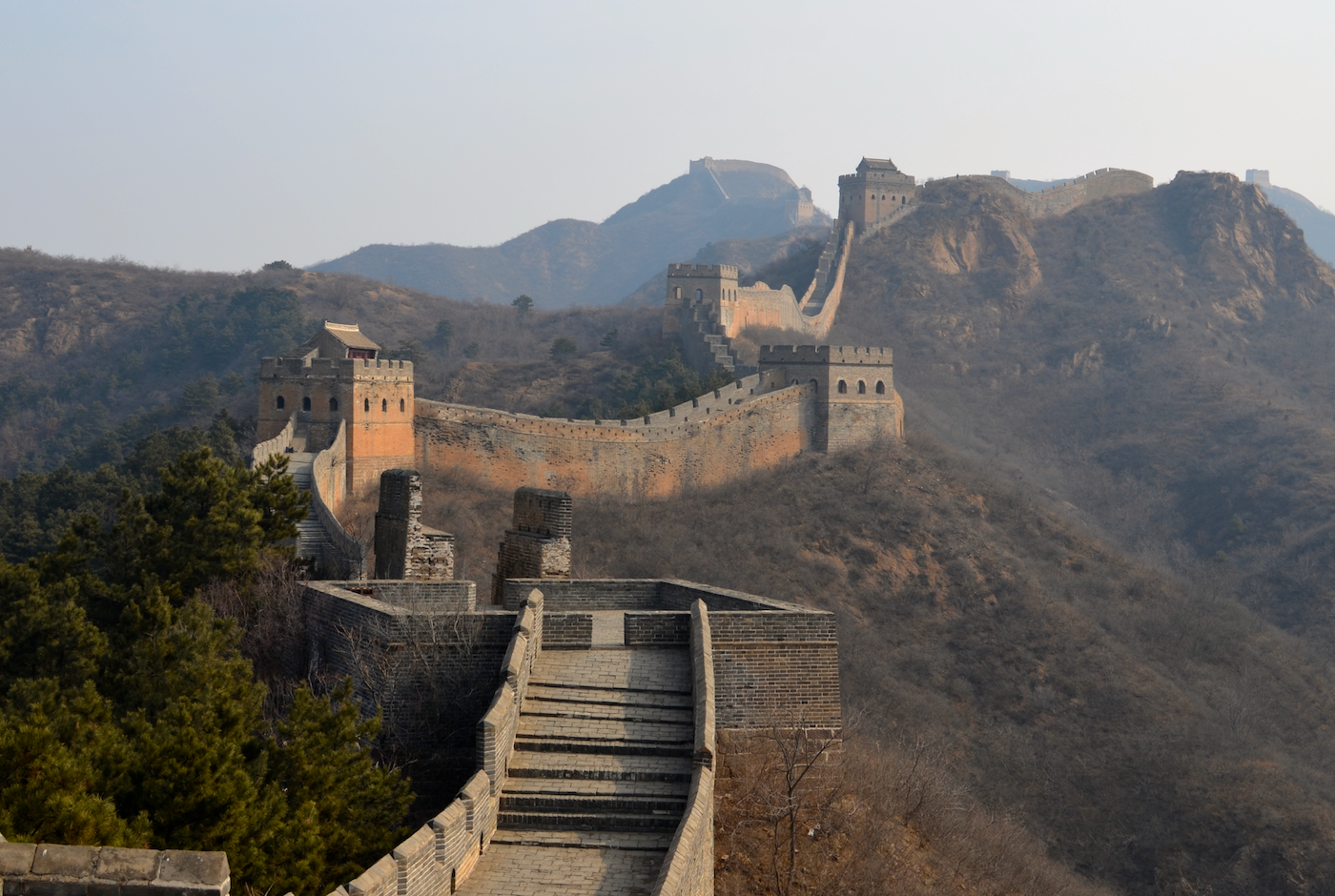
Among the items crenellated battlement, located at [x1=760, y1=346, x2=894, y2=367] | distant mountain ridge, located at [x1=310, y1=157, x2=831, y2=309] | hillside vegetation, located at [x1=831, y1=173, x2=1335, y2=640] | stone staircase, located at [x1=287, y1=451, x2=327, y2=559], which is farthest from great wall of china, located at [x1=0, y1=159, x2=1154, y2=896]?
distant mountain ridge, located at [x1=310, y1=157, x2=831, y2=309]

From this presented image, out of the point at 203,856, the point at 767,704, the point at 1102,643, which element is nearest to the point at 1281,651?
the point at 1102,643

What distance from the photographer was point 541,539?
16.0m

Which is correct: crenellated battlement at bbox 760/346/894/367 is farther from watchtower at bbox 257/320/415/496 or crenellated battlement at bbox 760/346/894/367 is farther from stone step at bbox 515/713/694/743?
stone step at bbox 515/713/694/743

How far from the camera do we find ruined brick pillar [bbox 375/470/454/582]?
17.4 meters

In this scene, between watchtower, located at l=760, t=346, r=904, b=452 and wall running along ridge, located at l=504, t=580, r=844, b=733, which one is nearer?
wall running along ridge, located at l=504, t=580, r=844, b=733

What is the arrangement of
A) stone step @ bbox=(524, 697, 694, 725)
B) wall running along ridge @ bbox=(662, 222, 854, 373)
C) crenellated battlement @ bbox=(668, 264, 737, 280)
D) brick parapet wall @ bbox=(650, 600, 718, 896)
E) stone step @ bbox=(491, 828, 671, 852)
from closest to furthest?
1. brick parapet wall @ bbox=(650, 600, 718, 896)
2. stone step @ bbox=(491, 828, 671, 852)
3. stone step @ bbox=(524, 697, 694, 725)
4. wall running along ridge @ bbox=(662, 222, 854, 373)
5. crenellated battlement @ bbox=(668, 264, 737, 280)

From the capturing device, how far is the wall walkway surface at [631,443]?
36125 mm

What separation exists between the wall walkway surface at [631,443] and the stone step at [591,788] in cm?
2229

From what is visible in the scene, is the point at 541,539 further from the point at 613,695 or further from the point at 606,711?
the point at 606,711

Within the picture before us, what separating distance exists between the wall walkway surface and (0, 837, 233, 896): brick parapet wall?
27.4m

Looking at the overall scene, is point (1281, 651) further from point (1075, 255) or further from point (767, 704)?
point (1075, 255)

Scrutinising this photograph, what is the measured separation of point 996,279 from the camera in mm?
76375

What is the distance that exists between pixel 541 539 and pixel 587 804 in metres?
5.66

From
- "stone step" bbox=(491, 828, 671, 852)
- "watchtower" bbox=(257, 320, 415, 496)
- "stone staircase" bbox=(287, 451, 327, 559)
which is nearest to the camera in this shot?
"stone step" bbox=(491, 828, 671, 852)
